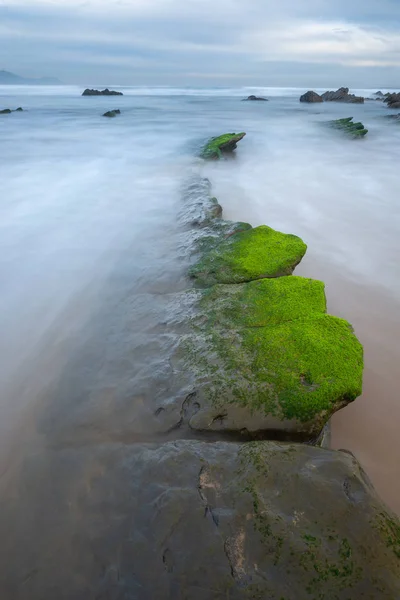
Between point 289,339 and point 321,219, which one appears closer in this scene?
point 289,339

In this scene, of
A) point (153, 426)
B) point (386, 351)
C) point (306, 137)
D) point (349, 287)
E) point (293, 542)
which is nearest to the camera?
point (293, 542)

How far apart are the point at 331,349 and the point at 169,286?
287 cm

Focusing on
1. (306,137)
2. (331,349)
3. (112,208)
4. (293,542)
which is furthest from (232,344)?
(306,137)

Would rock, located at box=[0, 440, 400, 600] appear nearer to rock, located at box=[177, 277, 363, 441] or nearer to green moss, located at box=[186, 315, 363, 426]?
rock, located at box=[177, 277, 363, 441]

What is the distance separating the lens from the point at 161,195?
35.5 feet

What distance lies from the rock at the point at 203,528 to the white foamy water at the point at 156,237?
38.0 inches

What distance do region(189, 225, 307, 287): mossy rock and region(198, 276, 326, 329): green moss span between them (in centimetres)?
42

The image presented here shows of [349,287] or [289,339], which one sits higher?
[289,339]

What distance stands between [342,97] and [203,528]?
200 feet

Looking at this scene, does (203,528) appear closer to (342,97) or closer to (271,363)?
(271,363)

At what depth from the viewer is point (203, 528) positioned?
2578 millimetres

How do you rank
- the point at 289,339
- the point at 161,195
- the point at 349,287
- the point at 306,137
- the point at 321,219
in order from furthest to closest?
the point at 306,137, the point at 161,195, the point at 321,219, the point at 349,287, the point at 289,339

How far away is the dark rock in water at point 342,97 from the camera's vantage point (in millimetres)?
50519

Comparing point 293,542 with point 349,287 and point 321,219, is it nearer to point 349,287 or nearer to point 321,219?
point 349,287
